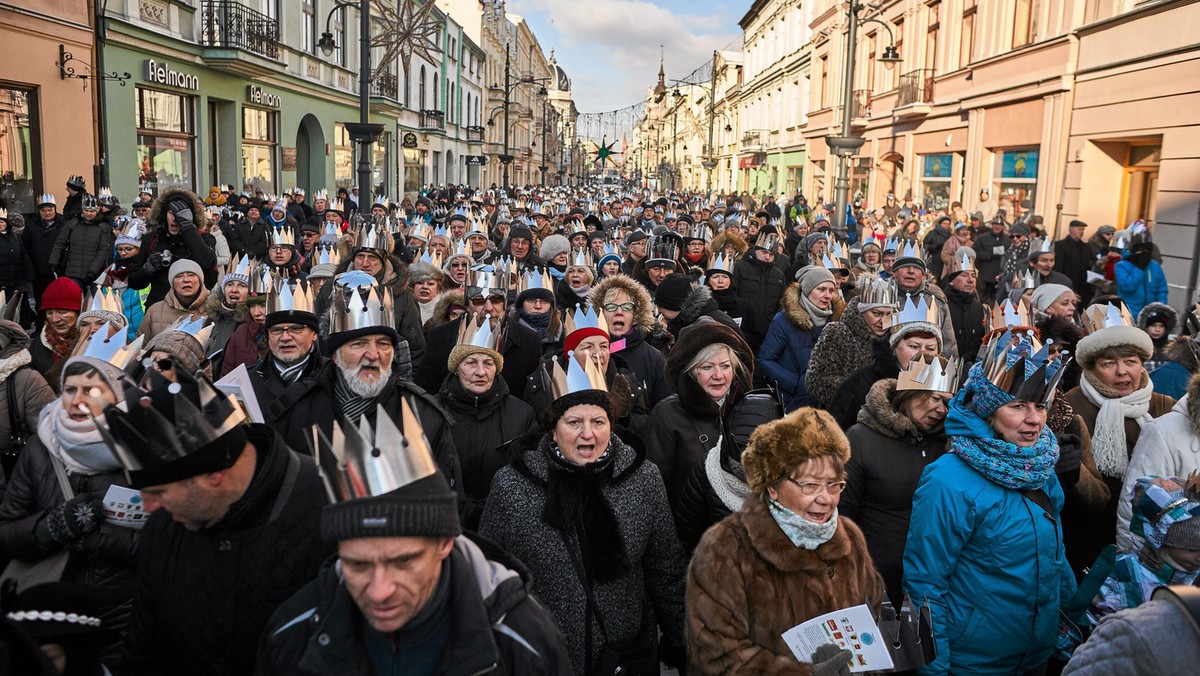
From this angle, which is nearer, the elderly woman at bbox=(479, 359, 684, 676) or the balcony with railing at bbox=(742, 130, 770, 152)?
the elderly woman at bbox=(479, 359, 684, 676)

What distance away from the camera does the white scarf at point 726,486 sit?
3598 millimetres

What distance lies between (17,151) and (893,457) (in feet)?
51.0

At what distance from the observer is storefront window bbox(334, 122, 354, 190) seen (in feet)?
105

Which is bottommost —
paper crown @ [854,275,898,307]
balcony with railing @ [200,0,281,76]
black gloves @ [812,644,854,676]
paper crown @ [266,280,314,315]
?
black gloves @ [812,644,854,676]

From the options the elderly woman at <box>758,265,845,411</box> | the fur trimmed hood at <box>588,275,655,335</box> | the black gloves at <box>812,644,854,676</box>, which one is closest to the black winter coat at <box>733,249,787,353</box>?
the elderly woman at <box>758,265,845,411</box>

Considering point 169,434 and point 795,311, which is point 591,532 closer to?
point 169,434

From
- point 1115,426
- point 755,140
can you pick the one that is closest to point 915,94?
point 1115,426

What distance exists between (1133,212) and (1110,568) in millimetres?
15430

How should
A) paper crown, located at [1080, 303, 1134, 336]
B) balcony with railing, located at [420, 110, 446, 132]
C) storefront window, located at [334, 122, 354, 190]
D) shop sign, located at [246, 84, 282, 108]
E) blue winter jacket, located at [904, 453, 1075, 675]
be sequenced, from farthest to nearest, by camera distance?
1. balcony with railing, located at [420, 110, 446, 132]
2. storefront window, located at [334, 122, 354, 190]
3. shop sign, located at [246, 84, 282, 108]
4. paper crown, located at [1080, 303, 1134, 336]
5. blue winter jacket, located at [904, 453, 1075, 675]

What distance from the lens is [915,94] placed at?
89.5ft

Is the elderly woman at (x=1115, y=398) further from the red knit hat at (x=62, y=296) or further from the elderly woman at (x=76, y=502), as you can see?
the red knit hat at (x=62, y=296)

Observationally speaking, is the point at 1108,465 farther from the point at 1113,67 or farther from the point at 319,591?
the point at 1113,67

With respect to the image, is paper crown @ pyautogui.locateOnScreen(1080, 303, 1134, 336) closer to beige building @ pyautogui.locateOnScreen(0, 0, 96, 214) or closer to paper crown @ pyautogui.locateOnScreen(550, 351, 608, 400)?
paper crown @ pyautogui.locateOnScreen(550, 351, 608, 400)

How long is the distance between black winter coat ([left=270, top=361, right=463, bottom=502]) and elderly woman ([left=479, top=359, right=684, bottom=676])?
67cm
